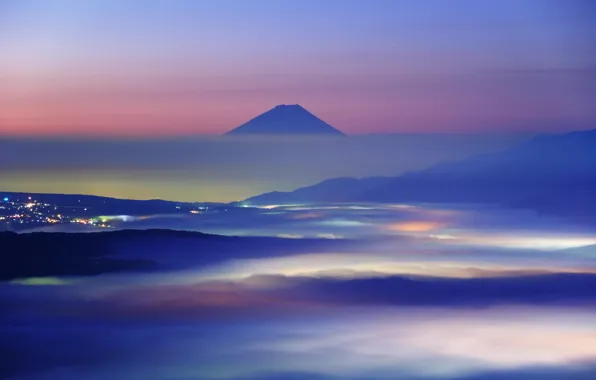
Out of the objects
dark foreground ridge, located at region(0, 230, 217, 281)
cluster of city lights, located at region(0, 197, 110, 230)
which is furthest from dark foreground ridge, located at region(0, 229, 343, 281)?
cluster of city lights, located at region(0, 197, 110, 230)

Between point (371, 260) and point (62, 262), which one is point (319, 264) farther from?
point (62, 262)

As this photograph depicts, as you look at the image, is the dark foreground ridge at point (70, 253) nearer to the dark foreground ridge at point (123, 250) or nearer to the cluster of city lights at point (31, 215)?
the dark foreground ridge at point (123, 250)

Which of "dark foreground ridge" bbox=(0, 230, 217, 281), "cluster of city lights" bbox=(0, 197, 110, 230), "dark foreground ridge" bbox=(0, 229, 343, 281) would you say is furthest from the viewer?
"cluster of city lights" bbox=(0, 197, 110, 230)

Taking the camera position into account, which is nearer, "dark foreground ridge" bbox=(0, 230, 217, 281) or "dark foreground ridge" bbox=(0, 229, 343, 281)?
"dark foreground ridge" bbox=(0, 230, 217, 281)

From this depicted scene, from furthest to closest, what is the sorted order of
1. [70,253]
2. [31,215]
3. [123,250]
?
[31,215]
[123,250]
[70,253]

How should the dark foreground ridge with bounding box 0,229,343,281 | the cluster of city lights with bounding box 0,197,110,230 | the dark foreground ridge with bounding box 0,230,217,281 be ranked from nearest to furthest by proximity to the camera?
the dark foreground ridge with bounding box 0,230,217,281 → the dark foreground ridge with bounding box 0,229,343,281 → the cluster of city lights with bounding box 0,197,110,230

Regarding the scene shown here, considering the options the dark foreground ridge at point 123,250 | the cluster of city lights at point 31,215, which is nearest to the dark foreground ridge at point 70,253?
the dark foreground ridge at point 123,250

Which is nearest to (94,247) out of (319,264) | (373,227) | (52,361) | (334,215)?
(319,264)

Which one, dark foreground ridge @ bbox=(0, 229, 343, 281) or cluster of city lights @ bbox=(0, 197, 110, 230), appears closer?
dark foreground ridge @ bbox=(0, 229, 343, 281)

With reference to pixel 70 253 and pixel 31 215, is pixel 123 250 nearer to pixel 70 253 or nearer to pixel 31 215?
pixel 70 253

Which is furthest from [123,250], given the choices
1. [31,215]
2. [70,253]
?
[31,215]

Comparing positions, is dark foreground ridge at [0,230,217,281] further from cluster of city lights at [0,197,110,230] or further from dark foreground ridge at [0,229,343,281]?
cluster of city lights at [0,197,110,230]
